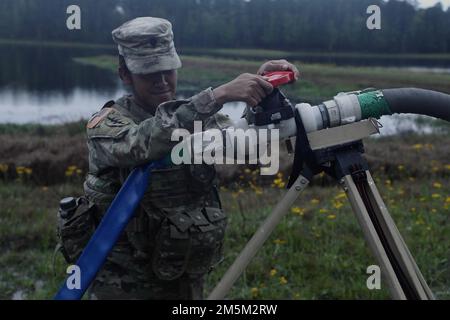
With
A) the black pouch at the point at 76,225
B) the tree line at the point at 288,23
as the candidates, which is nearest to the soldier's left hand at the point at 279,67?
the black pouch at the point at 76,225

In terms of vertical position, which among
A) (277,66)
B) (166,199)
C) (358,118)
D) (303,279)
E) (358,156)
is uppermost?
(277,66)

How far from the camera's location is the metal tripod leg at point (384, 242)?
1.68 meters

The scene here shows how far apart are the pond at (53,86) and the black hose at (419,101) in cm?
289

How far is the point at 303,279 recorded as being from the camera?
414cm

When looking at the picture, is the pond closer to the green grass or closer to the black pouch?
the green grass

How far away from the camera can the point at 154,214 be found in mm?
2314

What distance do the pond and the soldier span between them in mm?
2597

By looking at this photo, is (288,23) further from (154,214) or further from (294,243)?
(154,214)

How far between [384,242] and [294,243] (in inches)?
117

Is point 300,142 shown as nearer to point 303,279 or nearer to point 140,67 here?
point 140,67

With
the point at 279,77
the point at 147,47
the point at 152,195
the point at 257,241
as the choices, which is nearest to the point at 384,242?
the point at 257,241

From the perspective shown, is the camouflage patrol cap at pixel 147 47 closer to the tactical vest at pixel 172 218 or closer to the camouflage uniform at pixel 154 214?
the camouflage uniform at pixel 154 214

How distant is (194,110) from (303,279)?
2.53 metres
